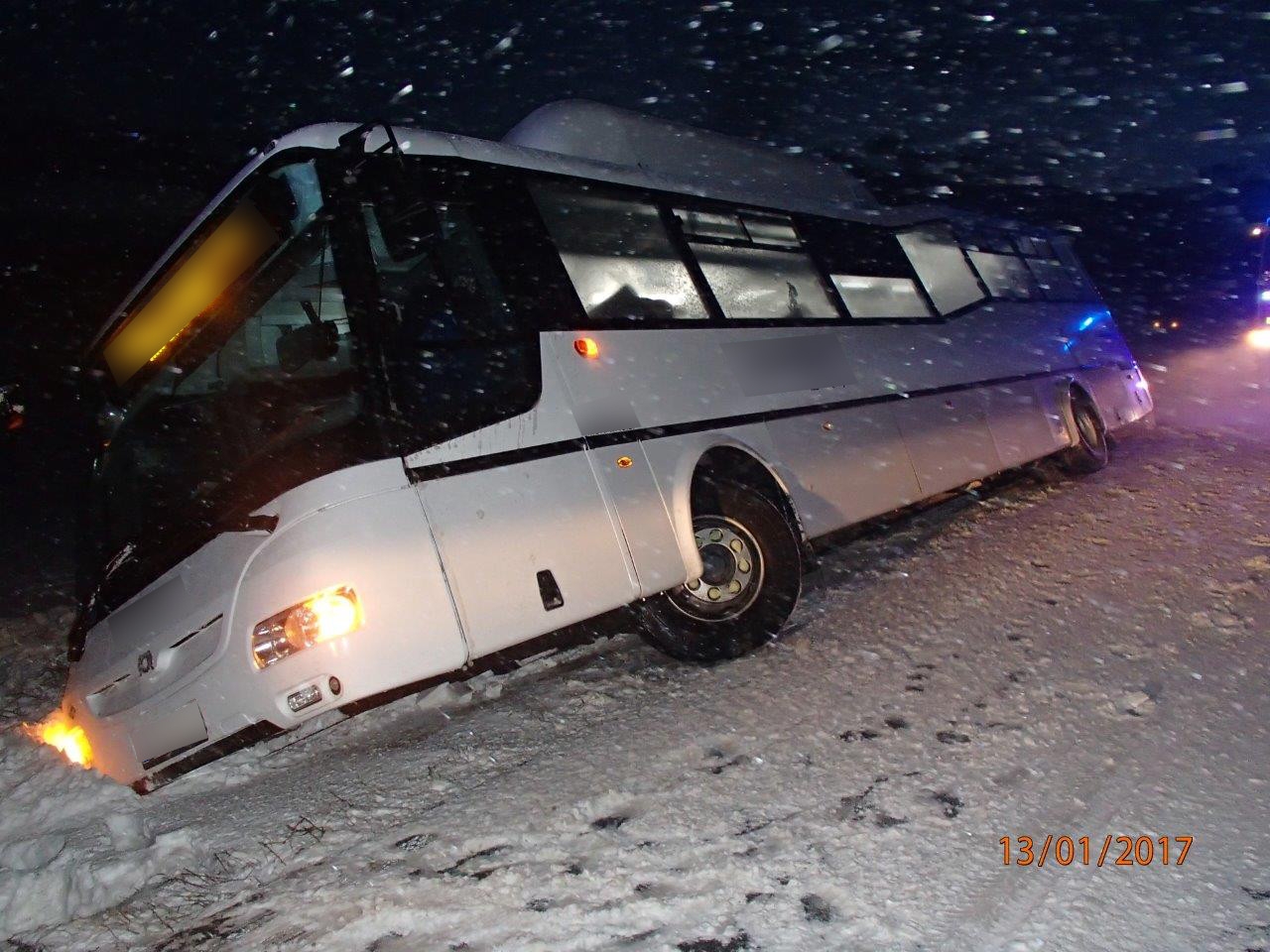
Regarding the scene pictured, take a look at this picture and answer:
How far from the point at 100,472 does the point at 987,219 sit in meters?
9.28

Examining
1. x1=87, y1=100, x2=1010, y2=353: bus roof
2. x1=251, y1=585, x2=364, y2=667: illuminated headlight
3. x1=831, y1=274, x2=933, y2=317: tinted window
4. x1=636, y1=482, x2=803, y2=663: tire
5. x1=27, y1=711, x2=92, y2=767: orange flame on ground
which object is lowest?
x1=636, y1=482, x2=803, y2=663: tire

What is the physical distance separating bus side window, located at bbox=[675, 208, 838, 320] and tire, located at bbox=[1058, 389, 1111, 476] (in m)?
4.55

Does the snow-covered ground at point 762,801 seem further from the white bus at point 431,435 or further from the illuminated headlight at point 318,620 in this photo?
the illuminated headlight at point 318,620

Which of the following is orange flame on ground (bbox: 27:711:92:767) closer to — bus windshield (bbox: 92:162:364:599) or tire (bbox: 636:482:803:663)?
bus windshield (bbox: 92:162:364:599)

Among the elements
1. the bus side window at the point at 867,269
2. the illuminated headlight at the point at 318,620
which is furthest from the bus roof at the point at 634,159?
the illuminated headlight at the point at 318,620

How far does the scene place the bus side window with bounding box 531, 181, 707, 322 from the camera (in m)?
4.64

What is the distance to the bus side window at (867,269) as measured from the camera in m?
6.79

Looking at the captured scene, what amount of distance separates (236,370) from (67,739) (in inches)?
84.7

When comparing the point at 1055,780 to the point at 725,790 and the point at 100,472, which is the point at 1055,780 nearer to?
the point at 725,790

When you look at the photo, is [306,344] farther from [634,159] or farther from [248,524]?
[634,159]

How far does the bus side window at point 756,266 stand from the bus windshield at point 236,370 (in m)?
2.73

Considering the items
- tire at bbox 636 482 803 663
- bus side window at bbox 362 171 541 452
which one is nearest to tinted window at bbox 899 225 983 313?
tire at bbox 636 482 803 663

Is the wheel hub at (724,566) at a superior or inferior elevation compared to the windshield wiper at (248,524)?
inferior

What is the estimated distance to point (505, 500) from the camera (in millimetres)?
3752
